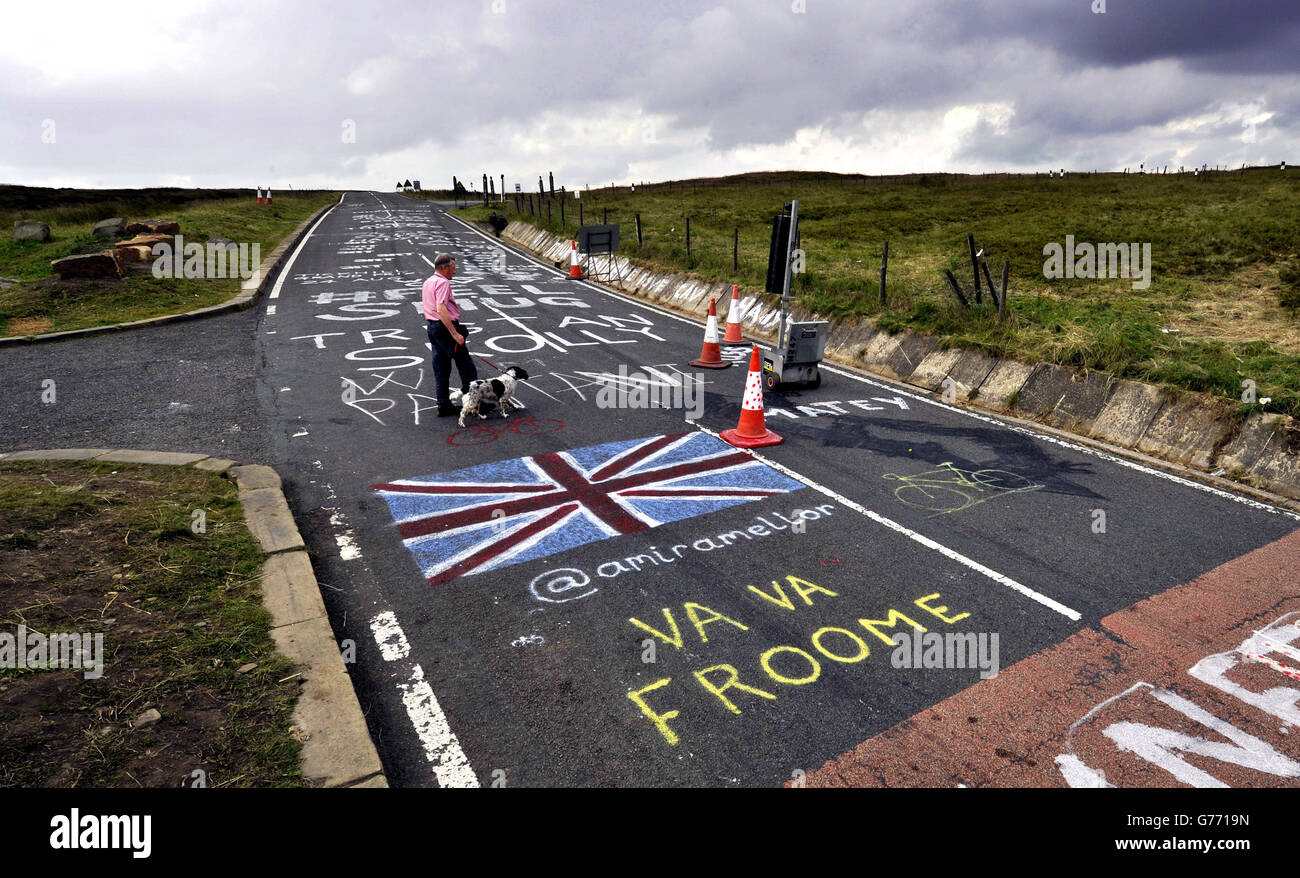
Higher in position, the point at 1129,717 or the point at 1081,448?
the point at 1081,448

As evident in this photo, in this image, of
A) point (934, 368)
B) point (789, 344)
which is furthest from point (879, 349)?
point (789, 344)

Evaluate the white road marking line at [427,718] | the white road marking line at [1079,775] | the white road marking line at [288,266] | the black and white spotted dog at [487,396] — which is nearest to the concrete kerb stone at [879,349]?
the black and white spotted dog at [487,396]

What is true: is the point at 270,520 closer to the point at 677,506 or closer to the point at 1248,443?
the point at 677,506

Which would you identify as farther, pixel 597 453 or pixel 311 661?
pixel 597 453

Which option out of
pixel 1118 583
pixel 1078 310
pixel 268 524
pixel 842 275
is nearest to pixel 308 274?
pixel 842 275

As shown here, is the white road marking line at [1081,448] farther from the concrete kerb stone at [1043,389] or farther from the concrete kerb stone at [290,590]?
the concrete kerb stone at [290,590]

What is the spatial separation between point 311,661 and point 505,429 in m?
4.48

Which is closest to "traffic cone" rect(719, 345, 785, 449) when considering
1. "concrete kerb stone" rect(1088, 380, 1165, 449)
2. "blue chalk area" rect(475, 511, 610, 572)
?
"blue chalk area" rect(475, 511, 610, 572)

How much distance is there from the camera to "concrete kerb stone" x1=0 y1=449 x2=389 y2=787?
10.2 ft

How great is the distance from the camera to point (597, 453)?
7344mm

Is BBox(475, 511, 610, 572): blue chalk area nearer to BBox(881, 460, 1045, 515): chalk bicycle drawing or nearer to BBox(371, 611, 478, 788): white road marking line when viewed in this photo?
BBox(371, 611, 478, 788): white road marking line

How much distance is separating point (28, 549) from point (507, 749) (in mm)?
3691
